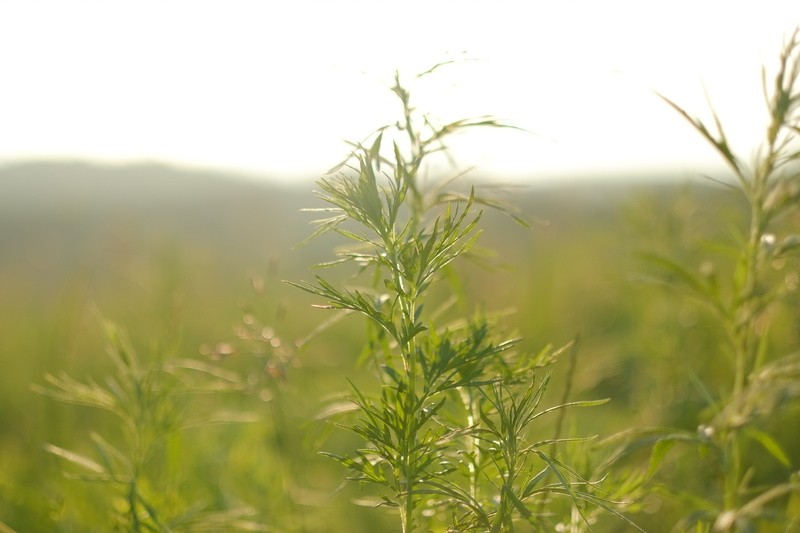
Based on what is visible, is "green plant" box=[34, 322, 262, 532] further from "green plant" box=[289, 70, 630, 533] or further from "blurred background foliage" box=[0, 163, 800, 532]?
"green plant" box=[289, 70, 630, 533]

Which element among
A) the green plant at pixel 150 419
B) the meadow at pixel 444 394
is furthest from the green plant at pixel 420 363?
the green plant at pixel 150 419

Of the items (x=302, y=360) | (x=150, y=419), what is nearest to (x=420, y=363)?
→ (x=150, y=419)

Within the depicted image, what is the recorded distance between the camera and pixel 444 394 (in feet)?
4.38

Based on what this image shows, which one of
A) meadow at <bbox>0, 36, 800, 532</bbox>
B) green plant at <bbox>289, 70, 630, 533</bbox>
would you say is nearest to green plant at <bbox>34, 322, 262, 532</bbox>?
meadow at <bbox>0, 36, 800, 532</bbox>

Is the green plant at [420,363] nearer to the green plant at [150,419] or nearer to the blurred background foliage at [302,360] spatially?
the blurred background foliage at [302,360]

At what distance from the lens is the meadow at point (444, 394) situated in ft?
3.97

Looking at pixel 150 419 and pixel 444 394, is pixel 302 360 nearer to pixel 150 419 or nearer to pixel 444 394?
pixel 150 419

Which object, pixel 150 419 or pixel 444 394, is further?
pixel 150 419

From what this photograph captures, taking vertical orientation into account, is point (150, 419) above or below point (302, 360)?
above

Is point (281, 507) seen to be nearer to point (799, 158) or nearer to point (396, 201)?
point (396, 201)

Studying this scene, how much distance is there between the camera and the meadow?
→ 47.6 inches

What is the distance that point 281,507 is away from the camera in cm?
252

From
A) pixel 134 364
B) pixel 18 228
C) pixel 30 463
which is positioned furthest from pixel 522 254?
pixel 18 228

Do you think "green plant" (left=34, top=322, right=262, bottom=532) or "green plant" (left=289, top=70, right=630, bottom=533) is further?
"green plant" (left=34, top=322, right=262, bottom=532)
